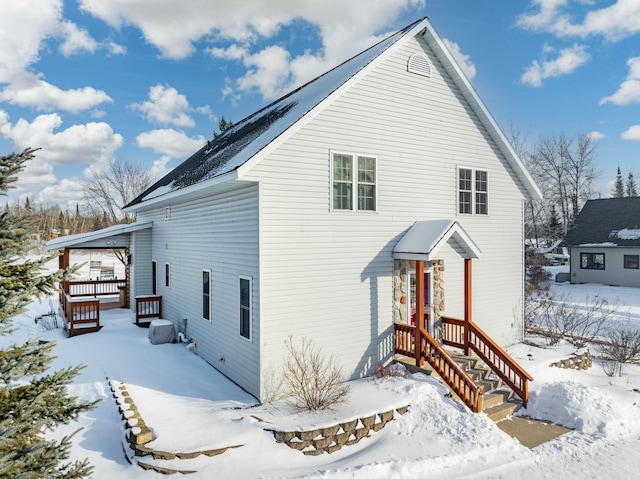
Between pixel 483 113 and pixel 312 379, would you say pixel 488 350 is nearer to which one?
pixel 312 379

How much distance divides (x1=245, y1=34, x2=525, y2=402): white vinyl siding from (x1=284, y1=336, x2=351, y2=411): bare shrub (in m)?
0.22

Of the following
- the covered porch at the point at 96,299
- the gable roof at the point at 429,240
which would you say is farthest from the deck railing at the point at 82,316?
the gable roof at the point at 429,240

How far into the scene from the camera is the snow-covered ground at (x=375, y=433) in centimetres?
630

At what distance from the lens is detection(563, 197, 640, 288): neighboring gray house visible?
2762 centimetres

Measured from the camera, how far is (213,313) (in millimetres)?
10883

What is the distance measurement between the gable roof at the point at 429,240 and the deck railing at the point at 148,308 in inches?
391

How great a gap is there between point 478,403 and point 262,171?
6.57 m

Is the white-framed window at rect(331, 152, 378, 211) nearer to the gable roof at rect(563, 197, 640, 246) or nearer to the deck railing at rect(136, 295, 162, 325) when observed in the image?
the deck railing at rect(136, 295, 162, 325)

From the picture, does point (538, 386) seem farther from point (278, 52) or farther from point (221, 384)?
point (278, 52)

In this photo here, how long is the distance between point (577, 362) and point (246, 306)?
9.72 metres

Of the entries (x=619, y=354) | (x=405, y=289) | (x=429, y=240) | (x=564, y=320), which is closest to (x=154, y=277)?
(x=405, y=289)

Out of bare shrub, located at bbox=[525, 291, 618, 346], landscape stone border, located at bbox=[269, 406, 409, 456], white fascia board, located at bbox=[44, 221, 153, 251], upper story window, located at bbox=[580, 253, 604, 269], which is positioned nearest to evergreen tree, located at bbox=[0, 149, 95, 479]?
landscape stone border, located at bbox=[269, 406, 409, 456]

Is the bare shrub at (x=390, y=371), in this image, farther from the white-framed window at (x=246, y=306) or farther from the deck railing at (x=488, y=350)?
the white-framed window at (x=246, y=306)

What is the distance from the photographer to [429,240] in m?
9.61
